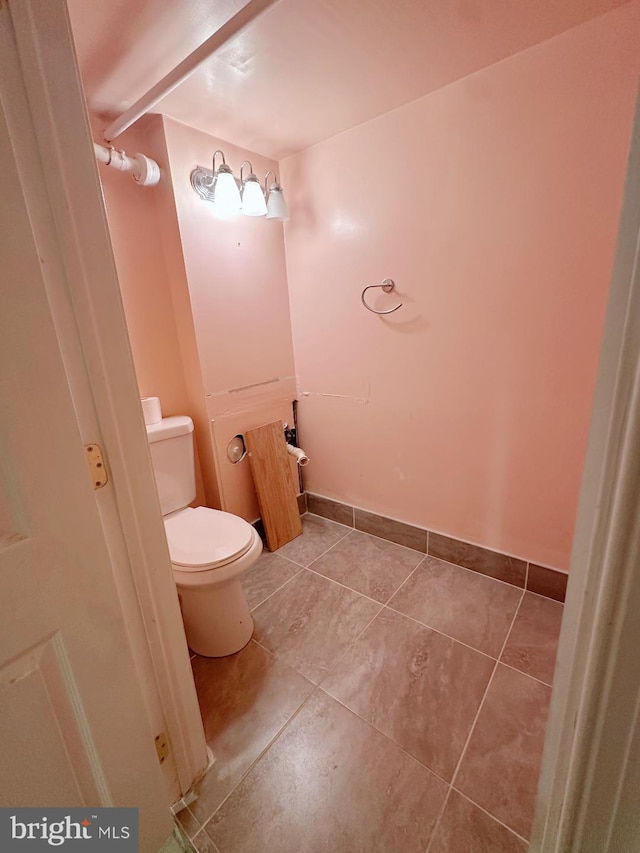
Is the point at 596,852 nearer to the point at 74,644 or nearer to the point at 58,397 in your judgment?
the point at 74,644

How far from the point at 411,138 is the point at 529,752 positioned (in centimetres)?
227

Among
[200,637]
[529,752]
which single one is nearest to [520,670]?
[529,752]

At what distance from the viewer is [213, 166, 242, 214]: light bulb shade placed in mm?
1494

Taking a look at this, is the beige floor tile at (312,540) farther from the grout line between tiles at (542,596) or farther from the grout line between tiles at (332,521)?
the grout line between tiles at (542,596)

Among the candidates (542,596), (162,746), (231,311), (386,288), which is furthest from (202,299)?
(542,596)

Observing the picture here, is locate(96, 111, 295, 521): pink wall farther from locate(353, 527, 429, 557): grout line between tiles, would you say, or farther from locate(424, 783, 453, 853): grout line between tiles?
locate(424, 783, 453, 853): grout line between tiles

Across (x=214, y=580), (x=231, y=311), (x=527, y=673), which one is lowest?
(x=527, y=673)

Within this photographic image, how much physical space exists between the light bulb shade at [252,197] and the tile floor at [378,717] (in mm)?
1835

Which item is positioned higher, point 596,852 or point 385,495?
point 596,852

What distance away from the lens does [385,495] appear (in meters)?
1.98

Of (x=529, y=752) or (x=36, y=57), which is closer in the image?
(x=36, y=57)

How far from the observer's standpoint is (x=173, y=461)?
1.58 m

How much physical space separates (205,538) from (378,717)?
2.84ft

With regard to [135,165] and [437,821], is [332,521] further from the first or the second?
[135,165]
